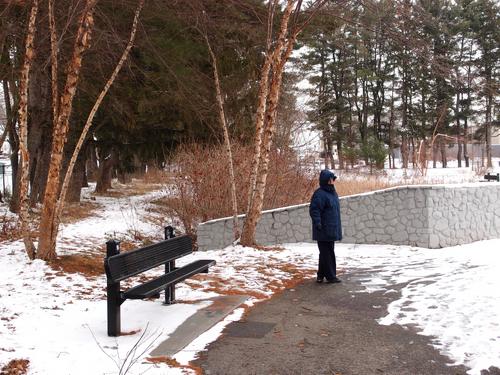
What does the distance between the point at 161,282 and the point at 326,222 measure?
2.83 m

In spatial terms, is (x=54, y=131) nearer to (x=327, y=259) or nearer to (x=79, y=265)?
(x=79, y=265)

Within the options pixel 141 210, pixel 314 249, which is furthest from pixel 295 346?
pixel 141 210

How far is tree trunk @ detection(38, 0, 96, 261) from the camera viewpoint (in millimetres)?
7230

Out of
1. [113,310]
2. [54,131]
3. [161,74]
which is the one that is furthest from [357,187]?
[113,310]

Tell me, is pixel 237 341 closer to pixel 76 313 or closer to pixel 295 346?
pixel 295 346

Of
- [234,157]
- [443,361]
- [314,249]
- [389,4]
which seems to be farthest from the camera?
[234,157]

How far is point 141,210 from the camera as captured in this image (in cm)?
1681

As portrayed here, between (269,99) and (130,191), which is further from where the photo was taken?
(130,191)

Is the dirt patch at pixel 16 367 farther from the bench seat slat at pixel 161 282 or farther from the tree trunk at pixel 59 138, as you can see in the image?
the tree trunk at pixel 59 138

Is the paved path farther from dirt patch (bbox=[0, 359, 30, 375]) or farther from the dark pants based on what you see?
dirt patch (bbox=[0, 359, 30, 375])

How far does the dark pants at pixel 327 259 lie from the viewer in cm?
739

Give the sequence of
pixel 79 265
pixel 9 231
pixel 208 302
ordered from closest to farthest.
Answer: pixel 208 302 → pixel 79 265 → pixel 9 231

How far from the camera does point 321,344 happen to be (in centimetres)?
479

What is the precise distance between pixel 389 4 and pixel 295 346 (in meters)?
6.47
